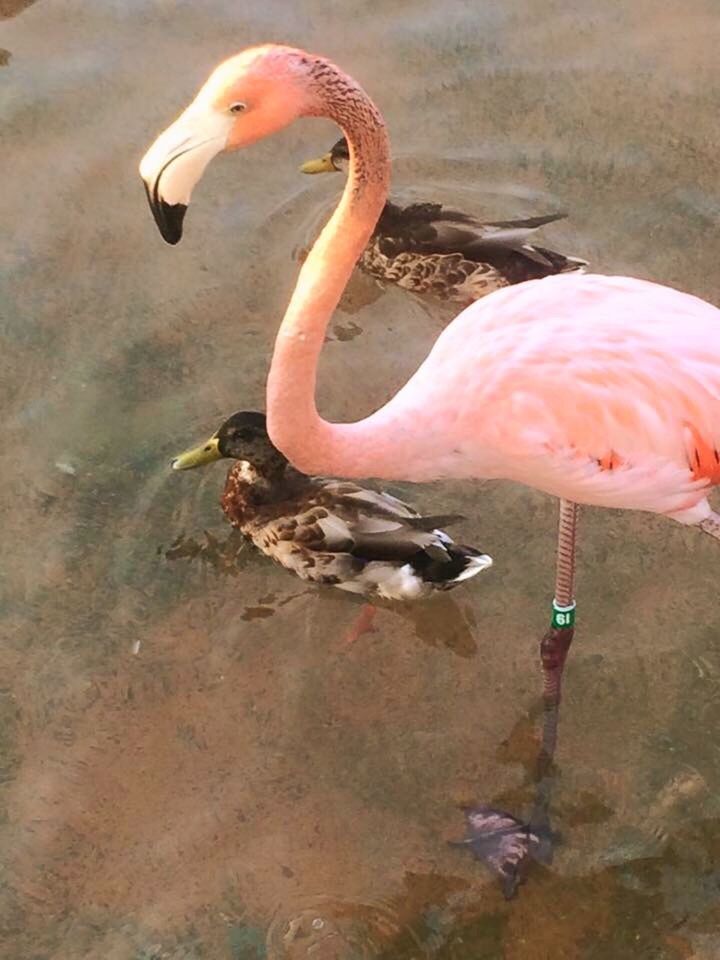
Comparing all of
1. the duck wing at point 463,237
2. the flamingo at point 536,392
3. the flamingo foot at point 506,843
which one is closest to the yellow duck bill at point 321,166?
the duck wing at point 463,237

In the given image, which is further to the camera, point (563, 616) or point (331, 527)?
point (331, 527)

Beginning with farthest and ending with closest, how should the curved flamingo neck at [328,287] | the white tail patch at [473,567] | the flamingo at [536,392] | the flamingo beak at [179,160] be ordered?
the white tail patch at [473,567]
the flamingo at [536,392]
the curved flamingo neck at [328,287]
the flamingo beak at [179,160]

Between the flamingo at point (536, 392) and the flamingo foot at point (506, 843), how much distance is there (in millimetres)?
1031

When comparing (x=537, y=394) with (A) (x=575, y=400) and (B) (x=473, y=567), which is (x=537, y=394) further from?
(B) (x=473, y=567)

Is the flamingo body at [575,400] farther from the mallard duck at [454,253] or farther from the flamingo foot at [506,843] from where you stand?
the mallard duck at [454,253]

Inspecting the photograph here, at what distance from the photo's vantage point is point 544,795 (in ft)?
11.3

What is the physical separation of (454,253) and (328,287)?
1991 millimetres

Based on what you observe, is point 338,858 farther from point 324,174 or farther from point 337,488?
point 324,174

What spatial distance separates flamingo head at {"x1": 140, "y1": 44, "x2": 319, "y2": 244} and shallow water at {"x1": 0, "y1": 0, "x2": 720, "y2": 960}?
5.91ft

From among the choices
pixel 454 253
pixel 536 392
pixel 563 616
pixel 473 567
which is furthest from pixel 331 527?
pixel 454 253

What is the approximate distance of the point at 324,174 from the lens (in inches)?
199

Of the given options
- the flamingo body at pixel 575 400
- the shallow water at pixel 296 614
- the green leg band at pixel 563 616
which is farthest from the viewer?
the green leg band at pixel 563 616

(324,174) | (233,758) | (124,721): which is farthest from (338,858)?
(324,174)

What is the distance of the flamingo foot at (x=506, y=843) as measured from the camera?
128 inches
